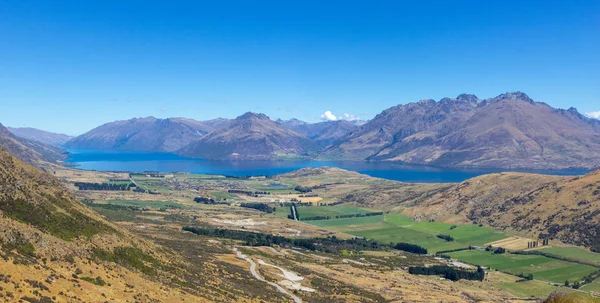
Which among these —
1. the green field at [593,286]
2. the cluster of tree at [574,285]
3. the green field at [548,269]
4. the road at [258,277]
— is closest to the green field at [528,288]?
the cluster of tree at [574,285]

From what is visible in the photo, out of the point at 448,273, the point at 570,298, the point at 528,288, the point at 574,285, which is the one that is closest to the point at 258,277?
the point at 448,273

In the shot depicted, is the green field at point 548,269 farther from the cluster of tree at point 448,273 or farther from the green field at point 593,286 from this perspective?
the cluster of tree at point 448,273

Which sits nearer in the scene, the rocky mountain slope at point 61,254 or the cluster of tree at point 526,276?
the rocky mountain slope at point 61,254

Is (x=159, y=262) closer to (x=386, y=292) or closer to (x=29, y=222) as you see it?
(x=29, y=222)

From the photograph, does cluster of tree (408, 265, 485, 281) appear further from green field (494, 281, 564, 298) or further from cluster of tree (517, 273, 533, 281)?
cluster of tree (517, 273, 533, 281)

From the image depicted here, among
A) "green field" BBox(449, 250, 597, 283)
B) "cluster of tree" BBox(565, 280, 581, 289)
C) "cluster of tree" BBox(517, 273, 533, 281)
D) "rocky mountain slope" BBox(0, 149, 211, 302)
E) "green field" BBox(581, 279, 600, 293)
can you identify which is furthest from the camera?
"green field" BBox(449, 250, 597, 283)

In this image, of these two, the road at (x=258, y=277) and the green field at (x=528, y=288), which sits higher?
the road at (x=258, y=277)

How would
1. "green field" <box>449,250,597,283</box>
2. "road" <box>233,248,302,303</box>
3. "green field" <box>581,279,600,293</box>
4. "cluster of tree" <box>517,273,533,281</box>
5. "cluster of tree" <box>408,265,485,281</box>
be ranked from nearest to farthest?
"road" <box>233,248,302,303</box> → "green field" <box>581,279,600,293</box> → "cluster of tree" <box>408,265,485,281</box> → "cluster of tree" <box>517,273,533,281</box> → "green field" <box>449,250,597,283</box>

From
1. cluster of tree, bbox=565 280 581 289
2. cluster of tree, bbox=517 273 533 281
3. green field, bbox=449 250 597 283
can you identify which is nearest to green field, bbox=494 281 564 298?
cluster of tree, bbox=565 280 581 289

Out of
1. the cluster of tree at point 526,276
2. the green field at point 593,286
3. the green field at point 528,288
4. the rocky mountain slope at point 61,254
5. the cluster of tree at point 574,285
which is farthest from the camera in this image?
the cluster of tree at point 526,276

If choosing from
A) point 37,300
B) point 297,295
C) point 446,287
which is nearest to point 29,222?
point 37,300

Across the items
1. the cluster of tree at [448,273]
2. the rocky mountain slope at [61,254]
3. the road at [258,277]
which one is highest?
the rocky mountain slope at [61,254]

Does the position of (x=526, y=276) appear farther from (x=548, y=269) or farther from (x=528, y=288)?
(x=528, y=288)
